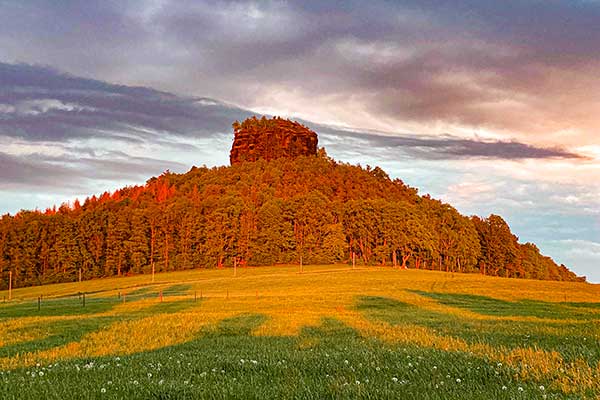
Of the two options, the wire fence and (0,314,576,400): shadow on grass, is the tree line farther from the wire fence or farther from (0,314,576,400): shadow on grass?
(0,314,576,400): shadow on grass

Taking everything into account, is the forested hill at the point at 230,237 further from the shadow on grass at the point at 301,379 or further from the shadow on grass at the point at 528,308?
the shadow on grass at the point at 301,379

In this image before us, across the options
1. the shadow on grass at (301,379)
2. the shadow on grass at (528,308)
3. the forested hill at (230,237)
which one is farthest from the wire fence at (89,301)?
the forested hill at (230,237)

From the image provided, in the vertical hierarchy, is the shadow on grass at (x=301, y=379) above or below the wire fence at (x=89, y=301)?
above

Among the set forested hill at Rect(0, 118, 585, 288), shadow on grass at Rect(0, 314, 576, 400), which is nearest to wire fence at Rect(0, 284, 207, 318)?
shadow on grass at Rect(0, 314, 576, 400)

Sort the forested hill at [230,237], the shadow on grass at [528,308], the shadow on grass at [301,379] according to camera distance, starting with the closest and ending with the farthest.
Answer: the shadow on grass at [301,379], the shadow on grass at [528,308], the forested hill at [230,237]

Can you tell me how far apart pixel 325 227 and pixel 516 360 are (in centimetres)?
14736

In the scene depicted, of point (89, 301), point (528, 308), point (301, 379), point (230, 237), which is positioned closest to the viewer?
point (301, 379)

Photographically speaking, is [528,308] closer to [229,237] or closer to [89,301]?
[89,301]

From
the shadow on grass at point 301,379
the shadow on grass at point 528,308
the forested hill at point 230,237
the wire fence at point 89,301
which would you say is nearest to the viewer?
the shadow on grass at point 301,379

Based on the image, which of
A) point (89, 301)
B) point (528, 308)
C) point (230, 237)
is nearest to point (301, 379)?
point (528, 308)

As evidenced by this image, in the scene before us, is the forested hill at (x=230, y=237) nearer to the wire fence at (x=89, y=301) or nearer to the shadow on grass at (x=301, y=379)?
the wire fence at (x=89, y=301)

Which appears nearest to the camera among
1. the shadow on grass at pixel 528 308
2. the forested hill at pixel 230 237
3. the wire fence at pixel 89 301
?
the shadow on grass at pixel 528 308

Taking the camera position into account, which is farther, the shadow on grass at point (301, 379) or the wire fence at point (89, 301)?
the wire fence at point (89, 301)

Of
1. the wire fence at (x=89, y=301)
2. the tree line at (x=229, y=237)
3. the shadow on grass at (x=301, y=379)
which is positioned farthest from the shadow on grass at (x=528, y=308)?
the tree line at (x=229, y=237)
